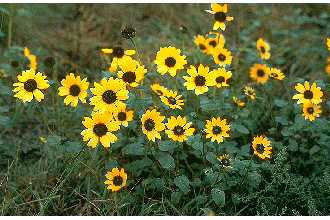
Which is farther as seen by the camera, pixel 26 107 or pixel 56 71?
pixel 56 71

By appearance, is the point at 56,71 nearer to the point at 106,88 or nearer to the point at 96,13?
the point at 96,13

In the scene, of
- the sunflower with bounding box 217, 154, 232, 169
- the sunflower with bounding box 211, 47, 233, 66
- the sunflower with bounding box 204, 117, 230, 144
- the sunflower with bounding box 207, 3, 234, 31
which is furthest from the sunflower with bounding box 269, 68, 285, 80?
the sunflower with bounding box 217, 154, 232, 169

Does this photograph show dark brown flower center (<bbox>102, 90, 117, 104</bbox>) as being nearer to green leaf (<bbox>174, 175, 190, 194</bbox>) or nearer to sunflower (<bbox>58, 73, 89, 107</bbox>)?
sunflower (<bbox>58, 73, 89, 107</bbox>)

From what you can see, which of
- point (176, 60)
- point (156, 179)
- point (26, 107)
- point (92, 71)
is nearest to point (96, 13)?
point (92, 71)

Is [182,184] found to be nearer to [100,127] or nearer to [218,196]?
A: [218,196]

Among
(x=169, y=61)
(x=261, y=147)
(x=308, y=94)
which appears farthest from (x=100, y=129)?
(x=308, y=94)
